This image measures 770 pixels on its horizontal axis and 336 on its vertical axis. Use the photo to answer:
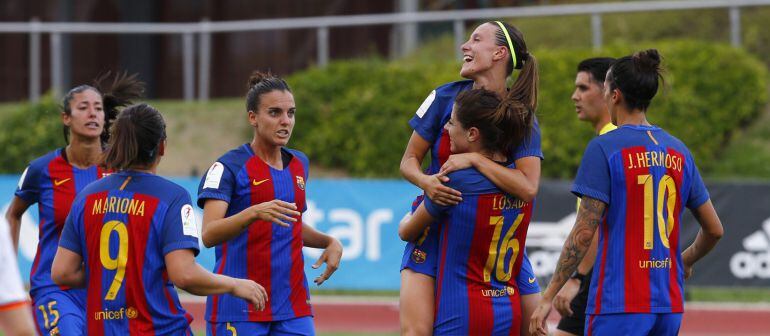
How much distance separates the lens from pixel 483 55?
6.22 metres

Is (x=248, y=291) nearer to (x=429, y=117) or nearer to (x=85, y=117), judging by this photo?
(x=429, y=117)

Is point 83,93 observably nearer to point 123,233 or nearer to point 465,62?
point 123,233

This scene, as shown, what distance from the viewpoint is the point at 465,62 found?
6270mm

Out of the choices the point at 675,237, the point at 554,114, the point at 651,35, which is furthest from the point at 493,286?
the point at 651,35

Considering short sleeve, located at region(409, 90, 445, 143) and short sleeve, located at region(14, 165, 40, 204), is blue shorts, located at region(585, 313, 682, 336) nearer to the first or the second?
short sleeve, located at region(409, 90, 445, 143)

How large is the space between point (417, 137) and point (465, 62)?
48 centimetres

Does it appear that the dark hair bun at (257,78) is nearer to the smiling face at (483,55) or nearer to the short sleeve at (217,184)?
the short sleeve at (217,184)

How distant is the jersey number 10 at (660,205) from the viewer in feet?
19.2

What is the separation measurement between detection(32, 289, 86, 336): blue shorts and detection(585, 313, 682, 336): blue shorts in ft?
9.52

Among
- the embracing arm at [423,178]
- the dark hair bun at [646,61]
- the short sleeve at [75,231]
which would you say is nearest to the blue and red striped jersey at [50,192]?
the short sleeve at [75,231]

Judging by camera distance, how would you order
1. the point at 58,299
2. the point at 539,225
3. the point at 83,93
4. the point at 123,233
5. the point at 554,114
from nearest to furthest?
the point at 123,233 < the point at 58,299 < the point at 83,93 < the point at 539,225 < the point at 554,114

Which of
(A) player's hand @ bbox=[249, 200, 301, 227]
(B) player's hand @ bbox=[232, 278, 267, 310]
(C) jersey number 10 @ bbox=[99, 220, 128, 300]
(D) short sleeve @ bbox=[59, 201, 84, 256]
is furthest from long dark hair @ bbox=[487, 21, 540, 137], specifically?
(D) short sleeve @ bbox=[59, 201, 84, 256]

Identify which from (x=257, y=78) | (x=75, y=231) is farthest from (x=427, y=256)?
(x=75, y=231)

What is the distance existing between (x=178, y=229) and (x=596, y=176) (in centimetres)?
203
